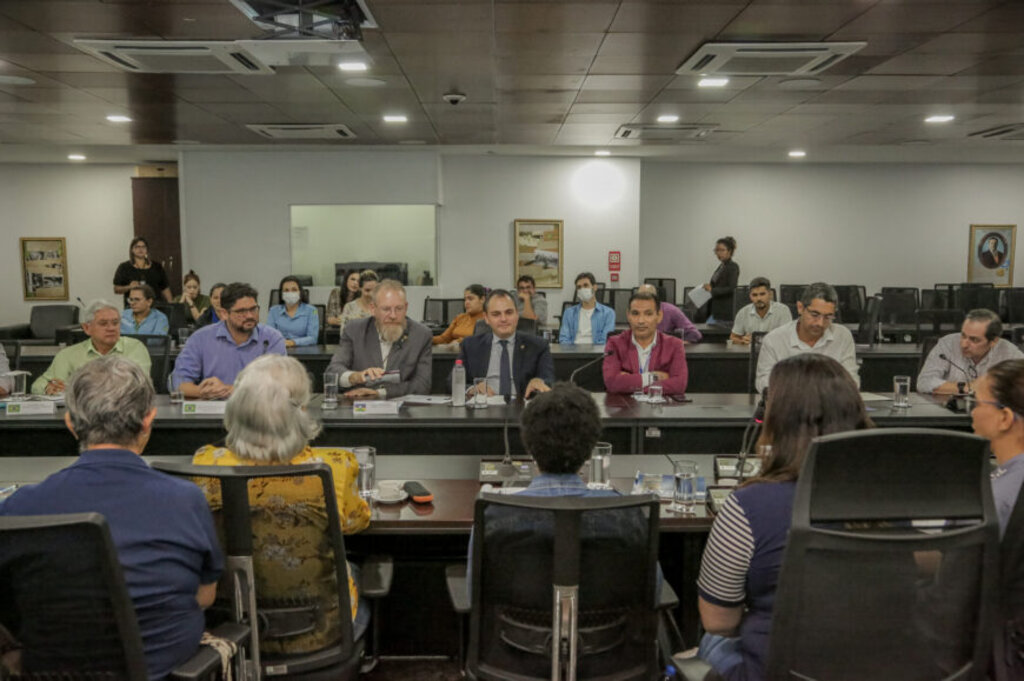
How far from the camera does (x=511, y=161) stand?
34.9 feet

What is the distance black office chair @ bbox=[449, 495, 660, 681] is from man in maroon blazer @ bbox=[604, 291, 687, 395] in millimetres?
2607

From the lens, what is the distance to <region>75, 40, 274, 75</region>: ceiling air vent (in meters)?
4.51

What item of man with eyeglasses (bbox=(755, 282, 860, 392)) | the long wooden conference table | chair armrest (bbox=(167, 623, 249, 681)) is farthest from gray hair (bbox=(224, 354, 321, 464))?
the long wooden conference table

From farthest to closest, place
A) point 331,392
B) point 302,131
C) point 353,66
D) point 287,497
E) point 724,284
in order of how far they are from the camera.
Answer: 1. point 724,284
2. point 302,131
3. point 353,66
4. point 331,392
5. point 287,497

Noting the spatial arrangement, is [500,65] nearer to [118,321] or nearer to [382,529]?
[118,321]

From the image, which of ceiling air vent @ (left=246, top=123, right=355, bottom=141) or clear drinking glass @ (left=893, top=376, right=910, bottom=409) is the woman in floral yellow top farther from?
ceiling air vent @ (left=246, top=123, right=355, bottom=141)

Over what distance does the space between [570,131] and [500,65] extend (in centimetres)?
298

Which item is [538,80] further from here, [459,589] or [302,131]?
[459,589]

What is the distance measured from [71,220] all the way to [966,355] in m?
11.3

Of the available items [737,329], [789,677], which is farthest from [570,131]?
[789,677]

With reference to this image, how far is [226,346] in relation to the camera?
4277mm

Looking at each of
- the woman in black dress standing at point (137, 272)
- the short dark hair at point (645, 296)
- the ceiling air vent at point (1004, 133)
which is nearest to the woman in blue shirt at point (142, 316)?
the woman in black dress standing at point (137, 272)

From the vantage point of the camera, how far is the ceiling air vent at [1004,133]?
310 inches

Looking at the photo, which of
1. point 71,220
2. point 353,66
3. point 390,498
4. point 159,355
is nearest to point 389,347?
point 159,355
